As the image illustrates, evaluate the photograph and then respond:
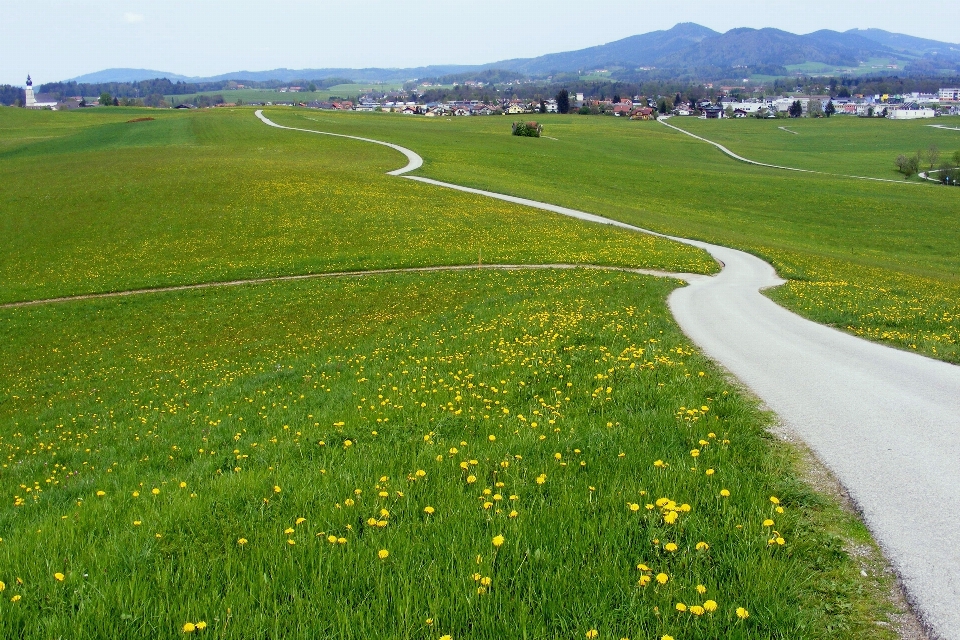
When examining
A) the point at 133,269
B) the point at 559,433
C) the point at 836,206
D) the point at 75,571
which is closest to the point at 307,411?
the point at 559,433

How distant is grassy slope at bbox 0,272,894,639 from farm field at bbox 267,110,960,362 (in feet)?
32.0

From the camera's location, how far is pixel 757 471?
755 centimetres

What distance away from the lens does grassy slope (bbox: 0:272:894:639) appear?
498 centimetres

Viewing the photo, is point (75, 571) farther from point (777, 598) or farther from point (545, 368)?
point (545, 368)

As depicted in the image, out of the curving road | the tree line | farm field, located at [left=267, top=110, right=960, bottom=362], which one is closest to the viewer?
the curving road

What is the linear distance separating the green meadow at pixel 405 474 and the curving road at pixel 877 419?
1.39ft

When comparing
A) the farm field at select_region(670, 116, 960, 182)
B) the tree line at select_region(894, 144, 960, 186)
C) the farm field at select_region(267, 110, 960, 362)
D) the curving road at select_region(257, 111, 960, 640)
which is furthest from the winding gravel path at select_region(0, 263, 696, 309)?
the tree line at select_region(894, 144, 960, 186)

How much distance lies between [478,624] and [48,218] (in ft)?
173

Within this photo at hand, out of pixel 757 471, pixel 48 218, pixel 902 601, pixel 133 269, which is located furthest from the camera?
pixel 48 218

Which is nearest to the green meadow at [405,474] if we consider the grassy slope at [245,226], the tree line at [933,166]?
the grassy slope at [245,226]

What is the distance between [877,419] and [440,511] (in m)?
7.61

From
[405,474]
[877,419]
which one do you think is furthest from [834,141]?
[405,474]

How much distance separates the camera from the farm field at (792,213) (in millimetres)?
21391

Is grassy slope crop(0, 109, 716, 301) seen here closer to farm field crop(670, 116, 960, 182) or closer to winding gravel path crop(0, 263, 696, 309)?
winding gravel path crop(0, 263, 696, 309)
